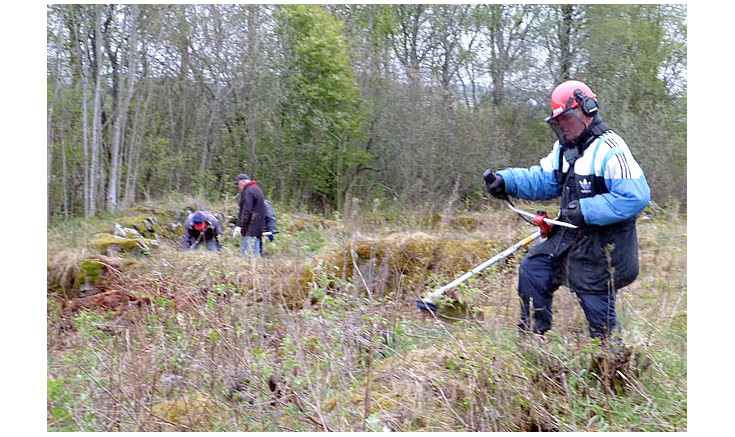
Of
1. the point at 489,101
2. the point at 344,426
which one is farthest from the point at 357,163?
the point at 344,426

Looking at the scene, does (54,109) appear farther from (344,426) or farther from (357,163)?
(344,426)

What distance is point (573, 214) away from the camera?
407 centimetres

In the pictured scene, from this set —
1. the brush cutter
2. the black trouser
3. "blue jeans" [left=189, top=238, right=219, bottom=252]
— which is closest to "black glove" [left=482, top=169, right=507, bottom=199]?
the brush cutter

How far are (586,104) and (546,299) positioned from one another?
1262mm

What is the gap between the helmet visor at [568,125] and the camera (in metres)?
4.22

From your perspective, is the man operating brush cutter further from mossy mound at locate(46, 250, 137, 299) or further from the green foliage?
the green foliage

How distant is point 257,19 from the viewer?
52.0 feet

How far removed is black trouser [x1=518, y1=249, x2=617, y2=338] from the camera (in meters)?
4.15

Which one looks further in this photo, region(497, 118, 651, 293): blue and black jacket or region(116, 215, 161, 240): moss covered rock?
region(116, 215, 161, 240): moss covered rock

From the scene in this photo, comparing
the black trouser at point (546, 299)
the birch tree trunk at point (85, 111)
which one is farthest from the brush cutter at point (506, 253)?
the birch tree trunk at point (85, 111)

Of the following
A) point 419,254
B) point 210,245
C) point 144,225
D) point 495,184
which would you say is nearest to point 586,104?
point 495,184

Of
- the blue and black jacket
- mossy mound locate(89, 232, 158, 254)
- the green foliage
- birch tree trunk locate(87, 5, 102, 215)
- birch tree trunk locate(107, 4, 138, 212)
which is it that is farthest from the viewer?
the green foliage

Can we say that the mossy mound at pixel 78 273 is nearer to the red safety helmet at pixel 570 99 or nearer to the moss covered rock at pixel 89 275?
the moss covered rock at pixel 89 275

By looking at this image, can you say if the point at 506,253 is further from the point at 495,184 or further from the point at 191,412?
the point at 191,412
